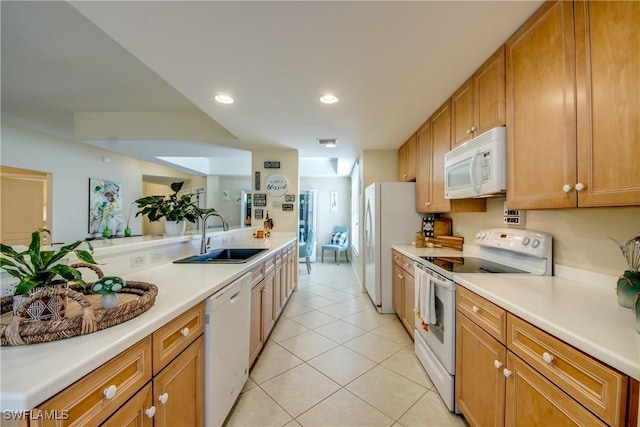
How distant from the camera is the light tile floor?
5.20 feet

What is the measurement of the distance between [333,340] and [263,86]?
7.94ft

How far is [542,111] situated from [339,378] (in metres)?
2.15

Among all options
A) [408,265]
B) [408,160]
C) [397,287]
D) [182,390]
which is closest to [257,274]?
[182,390]

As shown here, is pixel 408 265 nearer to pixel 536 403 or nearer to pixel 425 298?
pixel 425 298

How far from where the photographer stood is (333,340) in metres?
2.55

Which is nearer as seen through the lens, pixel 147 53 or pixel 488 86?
pixel 147 53

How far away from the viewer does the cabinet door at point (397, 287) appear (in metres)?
2.85

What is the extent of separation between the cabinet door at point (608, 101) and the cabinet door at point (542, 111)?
0.16ft

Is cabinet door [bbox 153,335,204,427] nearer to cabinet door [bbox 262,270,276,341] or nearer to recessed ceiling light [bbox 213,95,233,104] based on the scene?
cabinet door [bbox 262,270,276,341]

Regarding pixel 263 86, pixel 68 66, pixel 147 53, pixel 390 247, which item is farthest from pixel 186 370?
pixel 68 66

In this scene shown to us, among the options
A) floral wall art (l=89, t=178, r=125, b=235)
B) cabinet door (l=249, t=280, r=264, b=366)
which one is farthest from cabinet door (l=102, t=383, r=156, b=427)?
floral wall art (l=89, t=178, r=125, b=235)

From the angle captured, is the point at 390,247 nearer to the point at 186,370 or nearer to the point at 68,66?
the point at 186,370

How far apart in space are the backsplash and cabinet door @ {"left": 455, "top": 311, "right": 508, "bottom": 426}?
2.25ft

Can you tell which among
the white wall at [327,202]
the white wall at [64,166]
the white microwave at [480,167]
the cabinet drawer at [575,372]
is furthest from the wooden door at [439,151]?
the white wall at [64,166]
